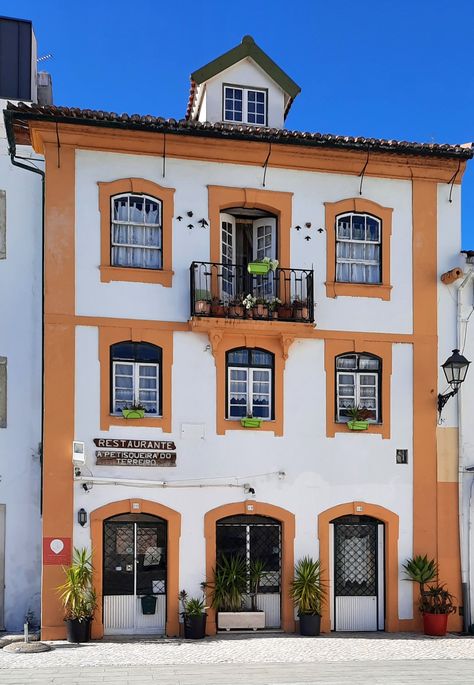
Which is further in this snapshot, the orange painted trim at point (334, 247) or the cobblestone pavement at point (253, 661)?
the orange painted trim at point (334, 247)

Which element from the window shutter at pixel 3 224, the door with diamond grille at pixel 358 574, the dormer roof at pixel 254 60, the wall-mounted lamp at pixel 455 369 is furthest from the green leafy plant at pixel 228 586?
the dormer roof at pixel 254 60

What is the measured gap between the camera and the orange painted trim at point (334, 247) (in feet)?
63.5

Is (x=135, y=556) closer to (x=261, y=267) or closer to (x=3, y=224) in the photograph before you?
(x=261, y=267)

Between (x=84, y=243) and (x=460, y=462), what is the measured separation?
891cm

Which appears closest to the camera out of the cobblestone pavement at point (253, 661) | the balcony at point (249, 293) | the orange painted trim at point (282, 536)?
the cobblestone pavement at point (253, 661)

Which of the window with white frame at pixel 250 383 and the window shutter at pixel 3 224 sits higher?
the window shutter at pixel 3 224

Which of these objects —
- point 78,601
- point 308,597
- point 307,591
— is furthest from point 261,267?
point 78,601

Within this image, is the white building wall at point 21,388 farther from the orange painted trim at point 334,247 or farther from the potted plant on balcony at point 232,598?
the orange painted trim at point 334,247

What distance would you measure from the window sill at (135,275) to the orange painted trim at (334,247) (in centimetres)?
335

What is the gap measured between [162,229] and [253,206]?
6.55ft

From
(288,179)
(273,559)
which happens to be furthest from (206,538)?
(288,179)

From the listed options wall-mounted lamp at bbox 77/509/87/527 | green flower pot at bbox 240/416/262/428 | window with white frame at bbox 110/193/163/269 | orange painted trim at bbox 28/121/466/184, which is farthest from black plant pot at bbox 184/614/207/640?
orange painted trim at bbox 28/121/466/184

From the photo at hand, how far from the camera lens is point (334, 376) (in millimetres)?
19219

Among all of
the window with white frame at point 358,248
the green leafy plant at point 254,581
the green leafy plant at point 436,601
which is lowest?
the green leafy plant at point 436,601
